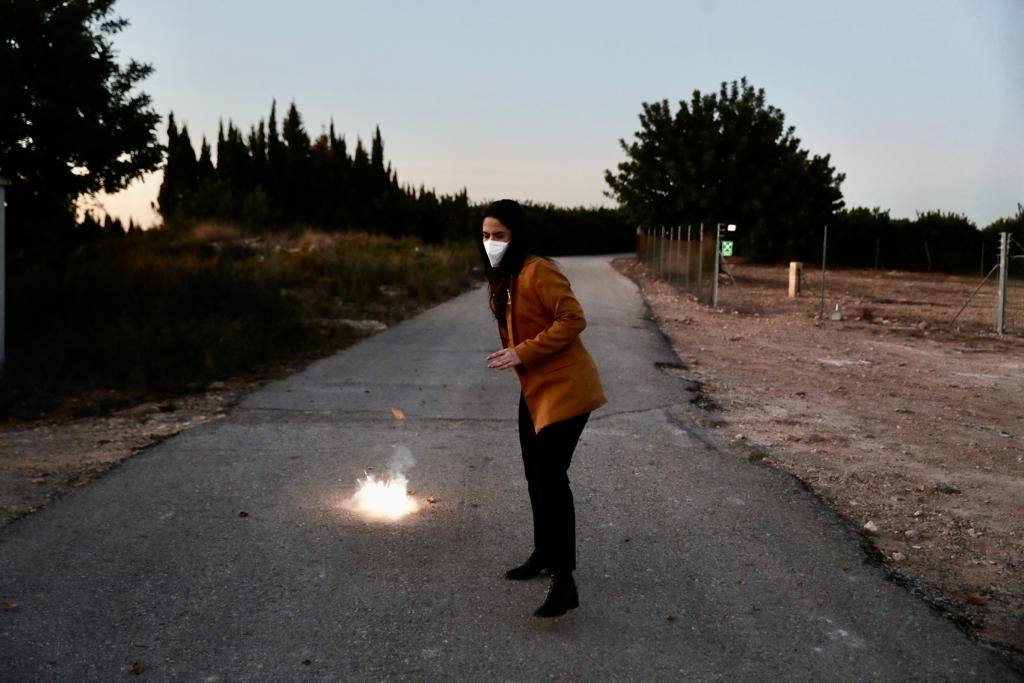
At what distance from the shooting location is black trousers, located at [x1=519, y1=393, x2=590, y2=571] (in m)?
4.09

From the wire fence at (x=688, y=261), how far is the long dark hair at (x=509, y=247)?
18.4 metres

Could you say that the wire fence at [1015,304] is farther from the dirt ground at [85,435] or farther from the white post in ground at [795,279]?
the dirt ground at [85,435]

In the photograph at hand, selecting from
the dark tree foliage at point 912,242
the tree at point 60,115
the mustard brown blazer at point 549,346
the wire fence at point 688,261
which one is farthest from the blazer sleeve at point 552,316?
the dark tree foliage at point 912,242

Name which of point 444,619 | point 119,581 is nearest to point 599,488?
point 444,619

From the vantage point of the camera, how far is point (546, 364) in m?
4.08

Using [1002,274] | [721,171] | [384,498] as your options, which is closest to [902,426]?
[384,498]

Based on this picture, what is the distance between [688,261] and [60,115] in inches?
655

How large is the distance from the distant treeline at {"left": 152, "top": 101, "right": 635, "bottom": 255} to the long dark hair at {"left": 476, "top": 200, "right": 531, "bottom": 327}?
139ft

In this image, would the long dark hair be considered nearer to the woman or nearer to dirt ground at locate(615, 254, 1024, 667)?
the woman

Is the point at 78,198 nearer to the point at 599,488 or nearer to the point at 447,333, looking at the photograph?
the point at 447,333

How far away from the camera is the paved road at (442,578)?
3.60 m

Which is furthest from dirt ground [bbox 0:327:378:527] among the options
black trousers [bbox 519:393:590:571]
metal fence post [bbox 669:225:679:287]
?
metal fence post [bbox 669:225:679:287]

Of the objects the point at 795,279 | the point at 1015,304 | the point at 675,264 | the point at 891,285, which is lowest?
the point at 891,285

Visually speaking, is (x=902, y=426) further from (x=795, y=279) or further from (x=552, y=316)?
(x=795, y=279)
